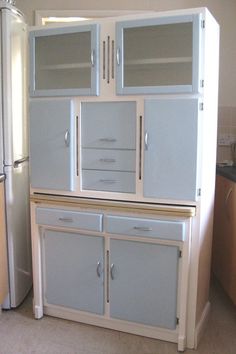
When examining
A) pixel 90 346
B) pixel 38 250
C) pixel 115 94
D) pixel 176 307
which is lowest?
pixel 90 346

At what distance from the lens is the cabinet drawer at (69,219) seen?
222 centimetres

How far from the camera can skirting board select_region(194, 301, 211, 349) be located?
85.7 inches

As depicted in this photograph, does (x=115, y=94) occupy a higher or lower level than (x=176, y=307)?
higher

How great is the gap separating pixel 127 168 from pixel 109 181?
5.5 inches

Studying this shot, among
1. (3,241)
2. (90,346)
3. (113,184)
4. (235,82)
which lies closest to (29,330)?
(90,346)

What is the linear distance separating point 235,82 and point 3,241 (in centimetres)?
216

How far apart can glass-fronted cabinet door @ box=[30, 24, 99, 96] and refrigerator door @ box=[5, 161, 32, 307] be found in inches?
24.1

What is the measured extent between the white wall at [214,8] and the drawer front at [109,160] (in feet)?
4.15

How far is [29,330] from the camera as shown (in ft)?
7.62

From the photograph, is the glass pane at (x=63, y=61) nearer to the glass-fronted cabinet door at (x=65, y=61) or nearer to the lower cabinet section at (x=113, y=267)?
the glass-fronted cabinet door at (x=65, y=61)

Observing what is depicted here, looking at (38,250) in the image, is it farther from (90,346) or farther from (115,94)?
(115,94)

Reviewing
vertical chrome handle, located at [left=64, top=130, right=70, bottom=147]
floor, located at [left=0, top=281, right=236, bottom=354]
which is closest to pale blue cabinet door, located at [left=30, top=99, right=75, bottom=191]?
vertical chrome handle, located at [left=64, top=130, right=70, bottom=147]

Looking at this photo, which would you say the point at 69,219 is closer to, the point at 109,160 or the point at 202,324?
the point at 109,160

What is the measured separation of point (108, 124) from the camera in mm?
2174
